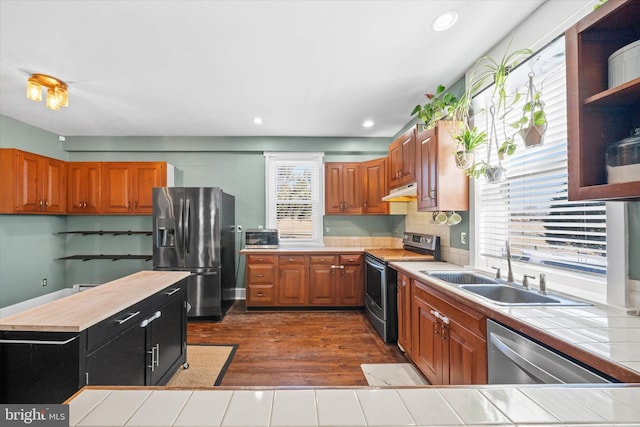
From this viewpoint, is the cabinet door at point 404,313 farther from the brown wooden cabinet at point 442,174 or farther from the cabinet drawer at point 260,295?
the cabinet drawer at point 260,295

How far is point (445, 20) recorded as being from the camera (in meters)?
1.94

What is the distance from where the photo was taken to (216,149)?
15.3ft

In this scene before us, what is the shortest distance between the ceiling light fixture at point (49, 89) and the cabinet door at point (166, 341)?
2.34 metres

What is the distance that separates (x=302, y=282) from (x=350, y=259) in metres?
0.75

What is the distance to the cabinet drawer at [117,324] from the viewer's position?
138 centimetres

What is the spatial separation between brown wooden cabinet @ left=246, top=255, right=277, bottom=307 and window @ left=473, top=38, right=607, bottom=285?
8.85 ft

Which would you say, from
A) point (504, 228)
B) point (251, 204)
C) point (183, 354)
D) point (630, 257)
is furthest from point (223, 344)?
point (630, 257)

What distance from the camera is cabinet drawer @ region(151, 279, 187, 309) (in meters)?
1.95

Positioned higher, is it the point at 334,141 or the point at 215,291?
the point at 334,141

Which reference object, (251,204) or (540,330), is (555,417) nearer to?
(540,330)

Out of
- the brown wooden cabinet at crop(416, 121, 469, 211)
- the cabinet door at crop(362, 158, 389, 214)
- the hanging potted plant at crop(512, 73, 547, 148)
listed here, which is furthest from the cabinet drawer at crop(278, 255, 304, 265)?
the hanging potted plant at crop(512, 73, 547, 148)

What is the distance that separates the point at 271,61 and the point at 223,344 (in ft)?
9.29

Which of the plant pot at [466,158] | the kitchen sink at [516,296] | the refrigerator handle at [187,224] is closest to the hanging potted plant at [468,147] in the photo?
the plant pot at [466,158]

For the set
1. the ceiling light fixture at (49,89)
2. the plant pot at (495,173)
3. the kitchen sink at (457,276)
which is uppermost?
the ceiling light fixture at (49,89)
